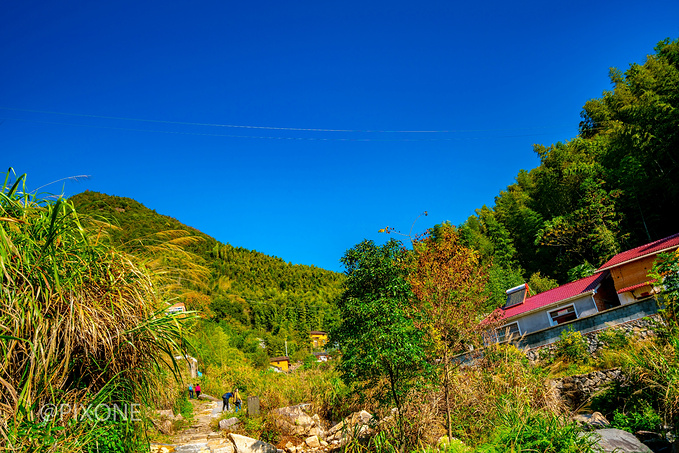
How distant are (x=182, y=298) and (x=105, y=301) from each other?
2.54 feet

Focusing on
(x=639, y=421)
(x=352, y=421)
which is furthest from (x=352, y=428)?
(x=639, y=421)

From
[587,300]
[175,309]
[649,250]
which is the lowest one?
[587,300]

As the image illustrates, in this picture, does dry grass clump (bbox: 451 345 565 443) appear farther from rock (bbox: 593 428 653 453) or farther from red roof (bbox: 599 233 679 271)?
red roof (bbox: 599 233 679 271)

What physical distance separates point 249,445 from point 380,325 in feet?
18.7

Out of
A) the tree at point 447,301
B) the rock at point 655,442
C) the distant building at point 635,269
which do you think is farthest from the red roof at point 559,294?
the rock at point 655,442

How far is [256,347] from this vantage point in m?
33.2

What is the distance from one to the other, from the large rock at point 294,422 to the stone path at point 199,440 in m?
1.71

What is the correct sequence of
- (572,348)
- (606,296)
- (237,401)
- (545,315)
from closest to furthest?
(572,348) → (237,401) → (606,296) → (545,315)

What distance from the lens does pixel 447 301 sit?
31.3 ft

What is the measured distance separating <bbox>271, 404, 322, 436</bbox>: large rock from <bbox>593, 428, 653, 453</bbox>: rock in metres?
7.88

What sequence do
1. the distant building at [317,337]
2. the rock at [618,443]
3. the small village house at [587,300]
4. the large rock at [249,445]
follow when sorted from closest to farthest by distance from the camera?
the rock at [618,443] < the large rock at [249,445] < the small village house at [587,300] < the distant building at [317,337]

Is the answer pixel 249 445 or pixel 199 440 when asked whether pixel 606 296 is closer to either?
pixel 249 445

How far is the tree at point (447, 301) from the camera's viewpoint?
351 inches

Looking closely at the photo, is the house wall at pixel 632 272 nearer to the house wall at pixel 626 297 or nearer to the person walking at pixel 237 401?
the house wall at pixel 626 297
